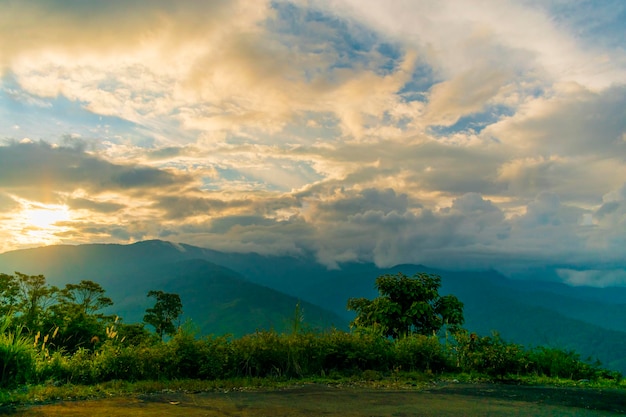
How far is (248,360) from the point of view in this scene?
12.8 meters

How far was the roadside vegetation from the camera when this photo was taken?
35.4ft

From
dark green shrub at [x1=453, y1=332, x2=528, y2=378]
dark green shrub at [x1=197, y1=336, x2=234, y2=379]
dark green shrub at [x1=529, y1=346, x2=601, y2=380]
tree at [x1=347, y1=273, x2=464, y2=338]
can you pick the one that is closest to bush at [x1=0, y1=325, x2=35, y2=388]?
dark green shrub at [x1=197, y1=336, x2=234, y2=379]

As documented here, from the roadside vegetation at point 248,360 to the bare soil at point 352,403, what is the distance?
1.03 metres

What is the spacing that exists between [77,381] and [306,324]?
22.0ft

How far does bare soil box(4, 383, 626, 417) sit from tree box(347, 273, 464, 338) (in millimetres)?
8477

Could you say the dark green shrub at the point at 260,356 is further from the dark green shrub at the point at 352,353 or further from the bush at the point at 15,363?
the bush at the point at 15,363

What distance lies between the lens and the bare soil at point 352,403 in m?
8.31

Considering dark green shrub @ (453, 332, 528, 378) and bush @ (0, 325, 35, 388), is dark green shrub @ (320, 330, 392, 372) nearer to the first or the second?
dark green shrub @ (453, 332, 528, 378)

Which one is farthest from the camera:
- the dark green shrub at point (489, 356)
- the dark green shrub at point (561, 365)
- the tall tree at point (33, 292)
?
the tall tree at point (33, 292)

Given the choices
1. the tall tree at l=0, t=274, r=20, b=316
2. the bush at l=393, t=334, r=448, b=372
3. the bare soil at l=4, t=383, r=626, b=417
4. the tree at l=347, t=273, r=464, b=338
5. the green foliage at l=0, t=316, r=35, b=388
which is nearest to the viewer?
the bare soil at l=4, t=383, r=626, b=417

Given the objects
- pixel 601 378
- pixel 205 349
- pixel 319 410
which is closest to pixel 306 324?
pixel 205 349

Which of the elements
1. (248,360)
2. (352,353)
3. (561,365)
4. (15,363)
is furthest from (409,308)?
(15,363)

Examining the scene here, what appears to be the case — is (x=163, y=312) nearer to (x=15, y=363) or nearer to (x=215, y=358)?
(x=215, y=358)

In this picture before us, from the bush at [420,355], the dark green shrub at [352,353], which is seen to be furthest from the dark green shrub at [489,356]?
the dark green shrub at [352,353]
